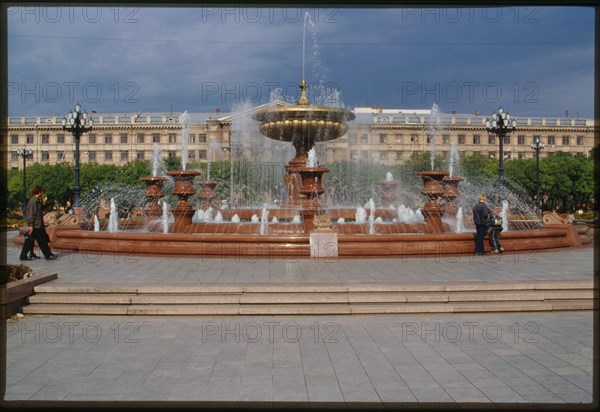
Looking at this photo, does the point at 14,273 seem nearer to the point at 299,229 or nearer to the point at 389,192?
the point at 299,229

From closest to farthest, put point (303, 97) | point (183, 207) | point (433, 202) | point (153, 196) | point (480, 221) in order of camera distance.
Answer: point (480, 221), point (183, 207), point (433, 202), point (303, 97), point (153, 196)

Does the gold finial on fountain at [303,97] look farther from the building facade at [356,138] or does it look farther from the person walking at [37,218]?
the building facade at [356,138]

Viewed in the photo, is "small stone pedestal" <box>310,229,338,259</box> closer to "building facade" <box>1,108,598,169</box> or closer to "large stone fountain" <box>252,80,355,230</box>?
"large stone fountain" <box>252,80,355,230</box>

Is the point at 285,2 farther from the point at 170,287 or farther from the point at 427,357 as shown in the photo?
the point at 170,287

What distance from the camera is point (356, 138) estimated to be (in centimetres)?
7144

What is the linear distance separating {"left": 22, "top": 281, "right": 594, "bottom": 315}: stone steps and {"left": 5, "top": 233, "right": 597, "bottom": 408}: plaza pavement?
0.15 meters

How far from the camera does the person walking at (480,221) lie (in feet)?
37.6

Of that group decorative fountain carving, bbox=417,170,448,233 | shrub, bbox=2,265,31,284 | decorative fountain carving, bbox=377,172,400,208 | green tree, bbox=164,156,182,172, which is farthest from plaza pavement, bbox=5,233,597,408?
green tree, bbox=164,156,182,172

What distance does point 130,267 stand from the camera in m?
10.0

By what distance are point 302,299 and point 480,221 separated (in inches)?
222

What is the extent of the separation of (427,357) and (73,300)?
184 inches

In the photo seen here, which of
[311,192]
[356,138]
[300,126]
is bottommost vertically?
[311,192]

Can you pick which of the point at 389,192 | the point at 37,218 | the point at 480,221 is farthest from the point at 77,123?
the point at 480,221

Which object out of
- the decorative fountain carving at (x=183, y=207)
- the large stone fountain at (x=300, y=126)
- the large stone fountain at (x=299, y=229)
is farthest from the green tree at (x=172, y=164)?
the decorative fountain carving at (x=183, y=207)
